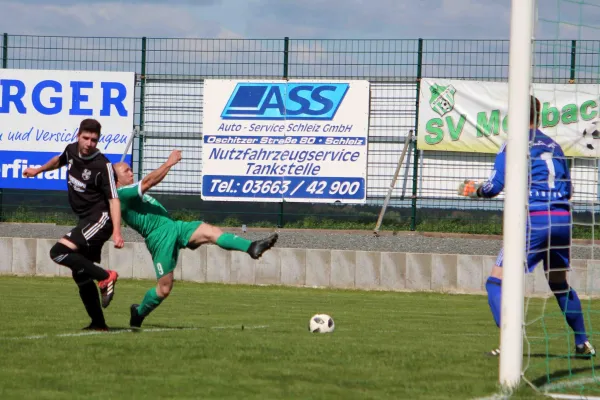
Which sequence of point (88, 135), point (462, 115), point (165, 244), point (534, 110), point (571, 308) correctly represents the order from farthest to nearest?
point (462, 115)
point (165, 244)
point (88, 135)
point (571, 308)
point (534, 110)

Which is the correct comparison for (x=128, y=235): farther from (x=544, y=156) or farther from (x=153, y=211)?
(x=544, y=156)

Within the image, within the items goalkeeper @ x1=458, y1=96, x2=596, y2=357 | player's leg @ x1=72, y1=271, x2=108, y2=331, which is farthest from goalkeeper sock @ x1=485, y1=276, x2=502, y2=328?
player's leg @ x1=72, y1=271, x2=108, y2=331

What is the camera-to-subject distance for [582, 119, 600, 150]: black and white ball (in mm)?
10844

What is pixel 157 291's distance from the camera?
1097cm

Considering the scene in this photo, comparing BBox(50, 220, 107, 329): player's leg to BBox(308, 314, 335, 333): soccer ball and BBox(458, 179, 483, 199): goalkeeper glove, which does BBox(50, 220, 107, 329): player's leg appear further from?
BBox(458, 179, 483, 199): goalkeeper glove

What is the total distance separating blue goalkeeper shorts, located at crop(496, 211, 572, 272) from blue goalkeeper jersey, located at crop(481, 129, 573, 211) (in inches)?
2.8

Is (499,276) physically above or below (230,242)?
below

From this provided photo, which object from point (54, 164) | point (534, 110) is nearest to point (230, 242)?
point (54, 164)

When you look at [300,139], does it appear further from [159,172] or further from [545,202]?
[545,202]

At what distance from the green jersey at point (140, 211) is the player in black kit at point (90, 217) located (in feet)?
1.47

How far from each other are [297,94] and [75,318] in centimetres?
1082

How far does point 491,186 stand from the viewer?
913 centimetres

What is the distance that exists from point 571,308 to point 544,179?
1.21m

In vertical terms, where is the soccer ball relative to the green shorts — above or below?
below
